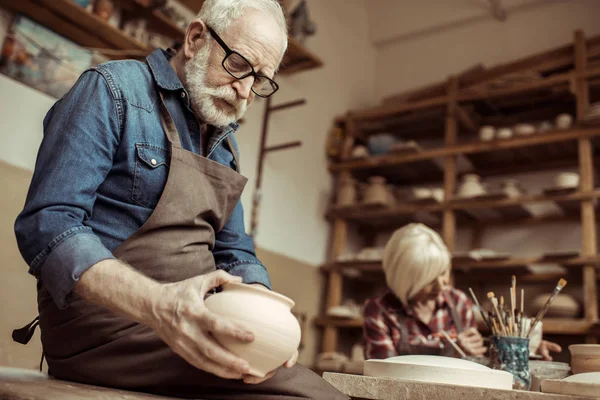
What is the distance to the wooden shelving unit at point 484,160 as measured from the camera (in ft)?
13.4

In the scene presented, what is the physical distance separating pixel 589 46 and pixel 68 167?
171 inches

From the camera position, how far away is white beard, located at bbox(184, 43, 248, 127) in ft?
4.84

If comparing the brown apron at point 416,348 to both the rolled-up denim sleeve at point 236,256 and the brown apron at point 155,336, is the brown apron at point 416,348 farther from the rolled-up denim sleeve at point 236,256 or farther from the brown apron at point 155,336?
the brown apron at point 155,336

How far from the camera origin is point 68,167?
1129mm

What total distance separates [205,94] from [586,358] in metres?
1.24

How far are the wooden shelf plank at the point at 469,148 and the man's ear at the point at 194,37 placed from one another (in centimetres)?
336

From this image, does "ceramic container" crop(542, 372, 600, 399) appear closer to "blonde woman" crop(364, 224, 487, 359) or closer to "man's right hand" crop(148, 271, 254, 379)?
"man's right hand" crop(148, 271, 254, 379)

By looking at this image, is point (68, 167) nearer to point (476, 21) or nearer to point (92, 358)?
point (92, 358)

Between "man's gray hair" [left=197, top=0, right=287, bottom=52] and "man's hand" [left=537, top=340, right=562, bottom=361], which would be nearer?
"man's gray hair" [left=197, top=0, right=287, bottom=52]

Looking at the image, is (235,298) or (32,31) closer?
(235,298)

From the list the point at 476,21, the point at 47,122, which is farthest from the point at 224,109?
the point at 476,21

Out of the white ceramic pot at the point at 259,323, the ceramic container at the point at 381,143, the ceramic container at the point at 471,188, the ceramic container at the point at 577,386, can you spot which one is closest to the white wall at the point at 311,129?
the ceramic container at the point at 381,143

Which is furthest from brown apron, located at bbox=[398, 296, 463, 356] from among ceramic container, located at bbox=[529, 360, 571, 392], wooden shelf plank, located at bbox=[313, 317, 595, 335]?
wooden shelf plank, located at bbox=[313, 317, 595, 335]

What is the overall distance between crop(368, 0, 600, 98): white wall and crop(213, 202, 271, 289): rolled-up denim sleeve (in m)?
4.25
